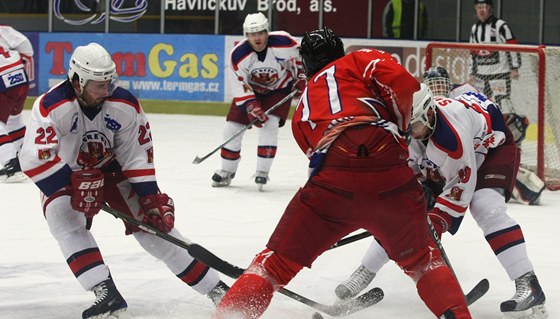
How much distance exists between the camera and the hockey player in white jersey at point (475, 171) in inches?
121

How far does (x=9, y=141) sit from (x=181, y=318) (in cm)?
308

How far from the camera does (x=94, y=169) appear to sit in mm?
3057

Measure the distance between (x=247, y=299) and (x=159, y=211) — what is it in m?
0.70

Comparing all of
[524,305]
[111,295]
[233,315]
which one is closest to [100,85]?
[111,295]

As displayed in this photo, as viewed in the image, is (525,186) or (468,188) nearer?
(468,188)

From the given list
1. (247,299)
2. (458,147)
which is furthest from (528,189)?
(247,299)

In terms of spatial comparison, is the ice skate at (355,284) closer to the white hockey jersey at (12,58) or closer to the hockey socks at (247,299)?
the hockey socks at (247,299)

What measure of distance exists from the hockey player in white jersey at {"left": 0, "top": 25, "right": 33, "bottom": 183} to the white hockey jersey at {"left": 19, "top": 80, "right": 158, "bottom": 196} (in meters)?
2.90

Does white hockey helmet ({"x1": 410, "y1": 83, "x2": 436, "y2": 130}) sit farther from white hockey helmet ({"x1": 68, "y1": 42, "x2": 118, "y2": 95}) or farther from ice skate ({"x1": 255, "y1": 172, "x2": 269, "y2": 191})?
ice skate ({"x1": 255, "y1": 172, "x2": 269, "y2": 191})

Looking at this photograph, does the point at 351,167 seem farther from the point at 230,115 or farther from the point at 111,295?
the point at 230,115

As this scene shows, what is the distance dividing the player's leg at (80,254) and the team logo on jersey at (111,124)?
0.23 metres

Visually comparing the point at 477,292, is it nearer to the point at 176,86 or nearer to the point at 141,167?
the point at 141,167

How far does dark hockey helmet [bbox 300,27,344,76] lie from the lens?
2.70 metres

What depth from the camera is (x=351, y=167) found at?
8.27 feet
